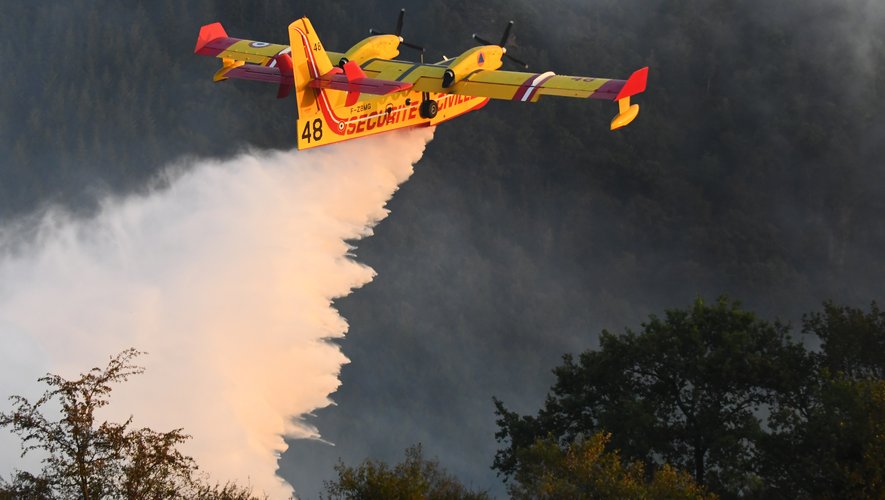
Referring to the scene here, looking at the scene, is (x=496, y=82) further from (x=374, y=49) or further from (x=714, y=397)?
(x=714, y=397)

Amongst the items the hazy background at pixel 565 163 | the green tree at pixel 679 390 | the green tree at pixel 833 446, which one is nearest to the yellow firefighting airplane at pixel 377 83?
the green tree at pixel 679 390

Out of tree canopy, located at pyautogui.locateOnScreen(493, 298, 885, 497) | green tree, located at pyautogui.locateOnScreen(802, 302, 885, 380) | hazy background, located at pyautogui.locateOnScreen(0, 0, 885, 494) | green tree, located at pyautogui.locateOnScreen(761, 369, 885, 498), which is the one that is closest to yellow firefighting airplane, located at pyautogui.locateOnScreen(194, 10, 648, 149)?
tree canopy, located at pyautogui.locateOnScreen(493, 298, 885, 497)

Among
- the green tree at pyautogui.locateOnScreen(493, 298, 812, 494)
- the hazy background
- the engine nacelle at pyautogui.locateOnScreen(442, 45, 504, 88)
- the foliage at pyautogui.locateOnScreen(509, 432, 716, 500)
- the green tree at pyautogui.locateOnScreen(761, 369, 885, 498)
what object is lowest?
the foliage at pyautogui.locateOnScreen(509, 432, 716, 500)

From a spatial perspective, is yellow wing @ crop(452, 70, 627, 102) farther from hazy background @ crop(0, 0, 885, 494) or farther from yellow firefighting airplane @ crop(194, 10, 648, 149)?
hazy background @ crop(0, 0, 885, 494)

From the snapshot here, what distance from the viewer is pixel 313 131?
42.3m

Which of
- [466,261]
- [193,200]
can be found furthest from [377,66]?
[466,261]

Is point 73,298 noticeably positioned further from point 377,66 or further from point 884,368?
point 884,368

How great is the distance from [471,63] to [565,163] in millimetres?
56359

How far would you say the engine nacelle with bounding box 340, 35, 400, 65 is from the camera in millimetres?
48094

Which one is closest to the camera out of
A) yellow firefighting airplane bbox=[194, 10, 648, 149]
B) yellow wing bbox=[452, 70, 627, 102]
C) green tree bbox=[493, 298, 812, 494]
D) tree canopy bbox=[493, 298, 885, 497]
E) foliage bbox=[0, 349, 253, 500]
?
foliage bbox=[0, 349, 253, 500]

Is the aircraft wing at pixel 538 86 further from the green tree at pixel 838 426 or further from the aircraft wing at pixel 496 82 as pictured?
the green tree at pixel 838 426

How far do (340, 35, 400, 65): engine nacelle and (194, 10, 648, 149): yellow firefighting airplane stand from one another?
33mm

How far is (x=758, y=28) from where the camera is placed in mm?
102125

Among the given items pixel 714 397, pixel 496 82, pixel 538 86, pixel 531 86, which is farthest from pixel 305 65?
pixel 714 397
